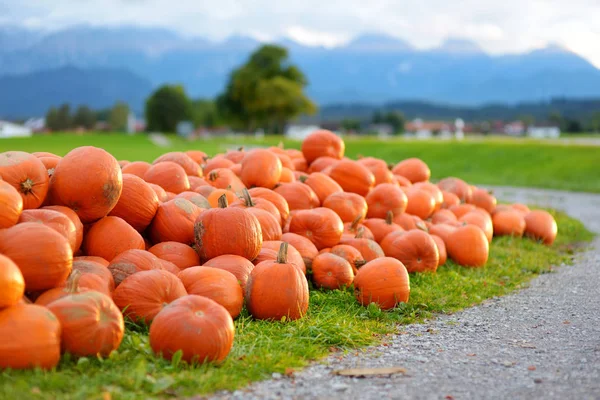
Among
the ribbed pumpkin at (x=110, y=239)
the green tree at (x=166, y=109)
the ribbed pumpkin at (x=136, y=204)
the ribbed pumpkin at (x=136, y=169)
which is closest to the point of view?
the ribbed pumpkin at (x=110, y=239)

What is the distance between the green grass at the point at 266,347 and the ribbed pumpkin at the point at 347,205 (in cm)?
95

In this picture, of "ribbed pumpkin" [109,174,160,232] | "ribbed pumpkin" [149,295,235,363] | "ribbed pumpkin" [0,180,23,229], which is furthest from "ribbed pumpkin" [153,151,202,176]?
"ribbed pumpkin" [149,295,235,363]

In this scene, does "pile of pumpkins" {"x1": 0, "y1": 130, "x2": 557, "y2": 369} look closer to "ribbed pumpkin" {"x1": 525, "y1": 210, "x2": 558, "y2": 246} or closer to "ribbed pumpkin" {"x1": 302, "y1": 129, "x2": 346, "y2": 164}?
"ribbed pumpkin" {"x1": 302, "y1": 129, "x2": 346, "y2": 164}

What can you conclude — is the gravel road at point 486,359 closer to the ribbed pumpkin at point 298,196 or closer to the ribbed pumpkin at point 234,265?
the ribbed pumpkin at point 234,265

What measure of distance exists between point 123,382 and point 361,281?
7.84ft

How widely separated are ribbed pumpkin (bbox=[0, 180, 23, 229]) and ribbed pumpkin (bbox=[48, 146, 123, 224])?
1.86ft

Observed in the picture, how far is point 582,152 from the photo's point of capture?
2525cm

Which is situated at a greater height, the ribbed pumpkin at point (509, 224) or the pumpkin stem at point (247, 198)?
the pumpkin stem at point (247, 198)

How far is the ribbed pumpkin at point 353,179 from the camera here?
7.45 metres

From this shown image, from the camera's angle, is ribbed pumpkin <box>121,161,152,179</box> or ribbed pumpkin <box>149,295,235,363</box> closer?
ribbed pumpkin <box>149,295,235,363</box>

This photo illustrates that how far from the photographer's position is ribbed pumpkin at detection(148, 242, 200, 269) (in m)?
4.80

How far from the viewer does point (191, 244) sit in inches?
203

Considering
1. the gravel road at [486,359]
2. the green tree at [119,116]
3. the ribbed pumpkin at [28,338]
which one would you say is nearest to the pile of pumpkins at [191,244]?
the ribbed pumpkin at [28,338]

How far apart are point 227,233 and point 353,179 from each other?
2.93 metres
